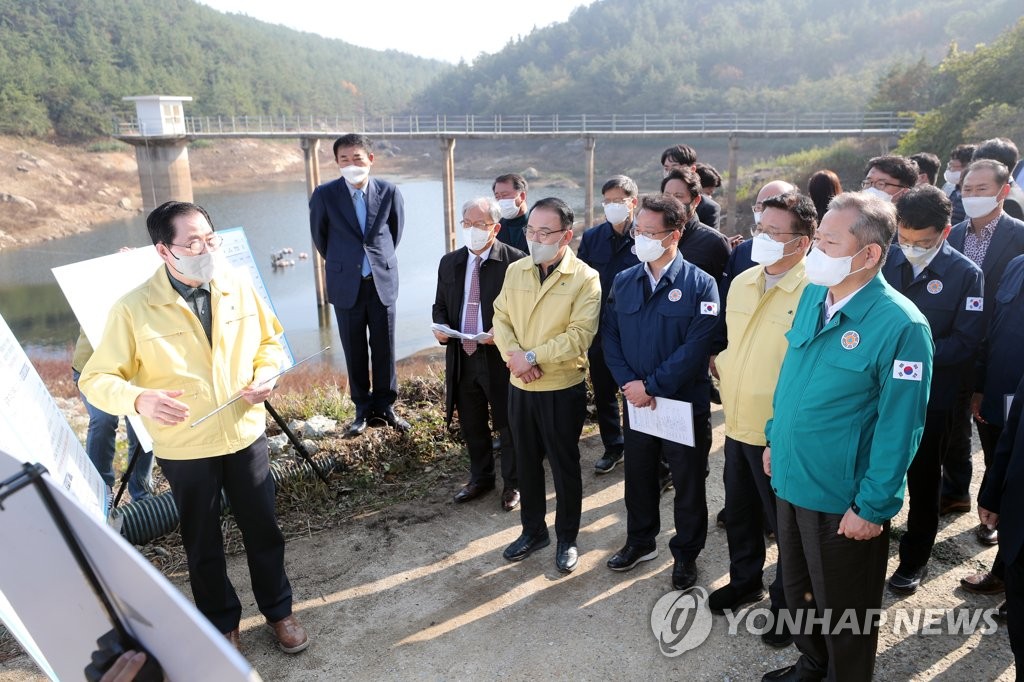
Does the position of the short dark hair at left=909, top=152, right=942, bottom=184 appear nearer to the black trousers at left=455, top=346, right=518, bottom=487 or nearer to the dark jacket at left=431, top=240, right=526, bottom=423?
the dark jacket at left=431, top=240, right=526, bottom=423

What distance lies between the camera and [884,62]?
5056cm

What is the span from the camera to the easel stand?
1332mm

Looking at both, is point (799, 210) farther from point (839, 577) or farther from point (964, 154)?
point (964, 154)

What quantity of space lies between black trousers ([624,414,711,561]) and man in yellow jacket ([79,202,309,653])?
1644 mm

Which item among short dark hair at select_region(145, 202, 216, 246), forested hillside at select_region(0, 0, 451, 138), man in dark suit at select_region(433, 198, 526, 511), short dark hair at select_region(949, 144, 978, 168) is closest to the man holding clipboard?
man in dark suit at select_region(433, 198, 526, 511)

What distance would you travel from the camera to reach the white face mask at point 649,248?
3.20 metres

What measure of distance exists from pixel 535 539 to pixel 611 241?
1.94 metres

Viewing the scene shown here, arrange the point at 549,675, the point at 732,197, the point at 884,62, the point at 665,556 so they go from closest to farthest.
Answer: the point at 549,675
the point at 665,556
the point at 732,197
the point at 884,62

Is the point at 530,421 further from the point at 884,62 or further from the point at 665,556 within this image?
the point at 884,62

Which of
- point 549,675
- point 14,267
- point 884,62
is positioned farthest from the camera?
point 884,62

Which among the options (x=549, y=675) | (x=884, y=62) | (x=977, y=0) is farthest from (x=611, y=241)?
(x=977, y=0)

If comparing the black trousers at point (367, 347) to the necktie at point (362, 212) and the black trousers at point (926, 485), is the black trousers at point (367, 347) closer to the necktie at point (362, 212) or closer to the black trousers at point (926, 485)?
the necktie at point (362, 212)

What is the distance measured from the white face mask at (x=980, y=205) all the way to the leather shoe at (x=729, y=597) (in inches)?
92.3

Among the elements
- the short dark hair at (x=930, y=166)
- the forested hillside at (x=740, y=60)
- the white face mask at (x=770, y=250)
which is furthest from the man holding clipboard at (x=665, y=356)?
the forested hillside at (x=740, y=60)
